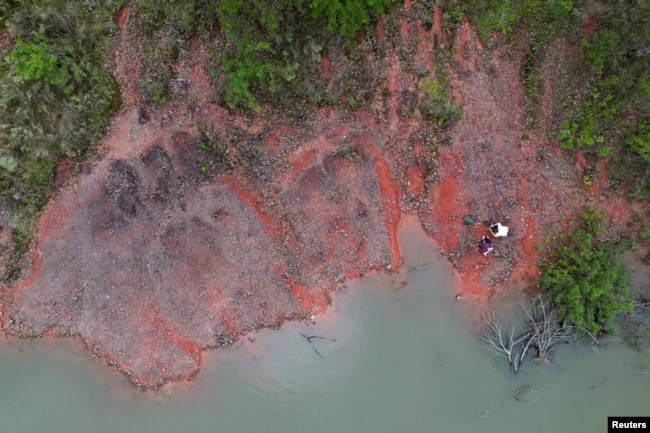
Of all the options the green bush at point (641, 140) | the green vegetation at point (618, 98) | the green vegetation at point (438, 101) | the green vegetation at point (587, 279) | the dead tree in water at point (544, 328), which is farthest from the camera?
the dead tree in water at point (544, 328)

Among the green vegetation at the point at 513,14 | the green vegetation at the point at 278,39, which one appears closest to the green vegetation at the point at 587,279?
the green vegetation at the point at 513,14

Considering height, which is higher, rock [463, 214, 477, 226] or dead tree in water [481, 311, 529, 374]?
rock [463, 214, 477, 226]

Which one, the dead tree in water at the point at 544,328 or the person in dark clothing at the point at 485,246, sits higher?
the person in dark clothing at the point at 485,246

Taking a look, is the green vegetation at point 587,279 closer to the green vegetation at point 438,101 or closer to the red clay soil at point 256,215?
the red clay soil at point 256,215

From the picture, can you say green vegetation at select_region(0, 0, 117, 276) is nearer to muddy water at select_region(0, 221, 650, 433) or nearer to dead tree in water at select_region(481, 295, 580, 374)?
muddy water at select_region(0, 221, 650, 433)

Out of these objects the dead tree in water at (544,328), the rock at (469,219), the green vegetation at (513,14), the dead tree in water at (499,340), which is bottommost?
the dead tree in water at (499,340)

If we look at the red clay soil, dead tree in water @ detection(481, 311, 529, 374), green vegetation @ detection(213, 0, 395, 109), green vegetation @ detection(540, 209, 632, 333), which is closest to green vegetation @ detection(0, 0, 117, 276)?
the red clay soil

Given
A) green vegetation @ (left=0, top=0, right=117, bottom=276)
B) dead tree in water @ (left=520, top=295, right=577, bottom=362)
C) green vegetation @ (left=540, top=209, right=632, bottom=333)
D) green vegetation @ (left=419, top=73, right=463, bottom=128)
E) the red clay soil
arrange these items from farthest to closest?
the red clay soil, dead tree in water @ (left=520, top=295, right=577, bottom=362), green vegetation @ (left=419, top=73, right=463, bottom=128), green vegetation @ (left=540, top=209, right=632, bottom=333), green vegetation @ (left=0, top=0, right=117, bottom=276)
